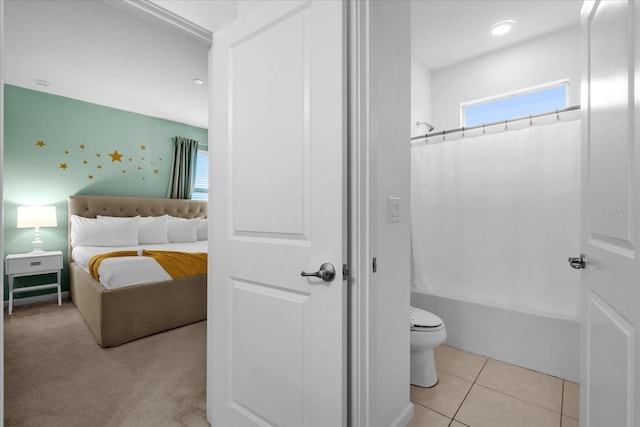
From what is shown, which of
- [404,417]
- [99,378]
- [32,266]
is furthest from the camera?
[32,266]

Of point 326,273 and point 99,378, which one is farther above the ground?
point 326,273

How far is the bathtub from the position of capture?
1.91 meters

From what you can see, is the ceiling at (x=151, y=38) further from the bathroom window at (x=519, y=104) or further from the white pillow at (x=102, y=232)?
the white pillow at (x=102, y=232)

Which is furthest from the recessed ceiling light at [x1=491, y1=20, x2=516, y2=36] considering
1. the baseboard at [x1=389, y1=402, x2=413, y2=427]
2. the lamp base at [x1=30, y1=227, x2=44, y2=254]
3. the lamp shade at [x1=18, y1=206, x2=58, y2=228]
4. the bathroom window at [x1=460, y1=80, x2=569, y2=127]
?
the lamp base at [x1=30, y1=227, x2=44, y2=254]

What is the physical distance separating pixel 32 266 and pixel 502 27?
510cm

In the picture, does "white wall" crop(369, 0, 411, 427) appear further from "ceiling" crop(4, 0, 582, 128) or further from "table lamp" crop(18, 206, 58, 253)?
"table lamp" crop(18, 206, 58, 253)

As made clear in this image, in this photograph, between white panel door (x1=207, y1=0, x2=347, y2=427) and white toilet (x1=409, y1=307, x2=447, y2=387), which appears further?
white toilet (x1=409, y1=307, x2=447, y2=387)

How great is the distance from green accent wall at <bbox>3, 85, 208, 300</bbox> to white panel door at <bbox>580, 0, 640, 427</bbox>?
16.2 ft

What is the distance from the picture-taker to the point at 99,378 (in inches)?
78.9

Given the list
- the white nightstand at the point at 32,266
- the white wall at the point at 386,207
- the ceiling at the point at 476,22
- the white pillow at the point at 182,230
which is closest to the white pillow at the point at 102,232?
the white nightstand at the point at 32,266

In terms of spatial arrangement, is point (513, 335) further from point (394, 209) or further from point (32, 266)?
point (32, 266)

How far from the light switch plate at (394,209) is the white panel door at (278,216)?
0.35 meters

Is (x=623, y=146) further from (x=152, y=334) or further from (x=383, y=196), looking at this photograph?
(x=152, y=334)

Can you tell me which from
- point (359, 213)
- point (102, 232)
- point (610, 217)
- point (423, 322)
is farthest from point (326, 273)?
point (102, 232)
